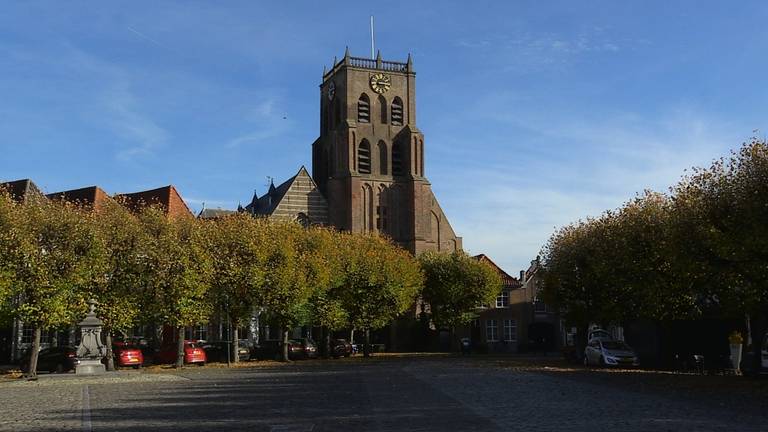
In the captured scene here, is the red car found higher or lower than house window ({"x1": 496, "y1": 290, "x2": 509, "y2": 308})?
lower

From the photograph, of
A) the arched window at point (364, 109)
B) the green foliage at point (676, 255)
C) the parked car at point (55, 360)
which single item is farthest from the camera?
the arched window at point (364, 109)

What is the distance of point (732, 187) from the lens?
94.5 feet

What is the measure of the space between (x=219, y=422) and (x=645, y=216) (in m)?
26.3

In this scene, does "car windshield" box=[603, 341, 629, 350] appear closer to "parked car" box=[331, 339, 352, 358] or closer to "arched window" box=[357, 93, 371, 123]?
"parked car" box=[331, 339, 352, 358]

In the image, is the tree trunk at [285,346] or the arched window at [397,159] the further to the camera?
the arched window at [397,159]

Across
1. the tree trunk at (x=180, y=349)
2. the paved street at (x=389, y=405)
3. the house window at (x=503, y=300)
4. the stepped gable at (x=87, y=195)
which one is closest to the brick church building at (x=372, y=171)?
the house window at (x=503, y=300)

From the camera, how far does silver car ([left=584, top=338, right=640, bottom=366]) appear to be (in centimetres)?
4041

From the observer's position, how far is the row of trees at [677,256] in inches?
1094

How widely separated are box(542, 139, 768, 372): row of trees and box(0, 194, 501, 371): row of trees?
15446 millimetres

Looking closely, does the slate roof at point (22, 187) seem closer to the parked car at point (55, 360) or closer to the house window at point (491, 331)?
the parked car at point (55, 360)

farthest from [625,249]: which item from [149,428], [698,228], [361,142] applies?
[361,142]

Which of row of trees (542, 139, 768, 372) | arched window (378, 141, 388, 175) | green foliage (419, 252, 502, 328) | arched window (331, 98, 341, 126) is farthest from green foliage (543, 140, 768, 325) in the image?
arched window (331, 98, 341, 126)

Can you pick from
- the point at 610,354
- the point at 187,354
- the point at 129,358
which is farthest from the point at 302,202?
the point at 610,354

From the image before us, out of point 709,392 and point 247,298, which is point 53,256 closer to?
point 247,298
